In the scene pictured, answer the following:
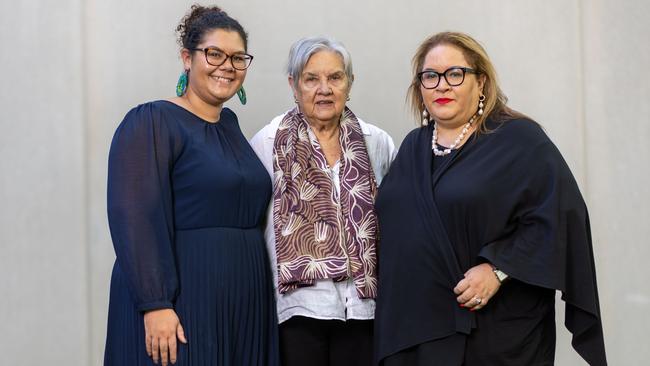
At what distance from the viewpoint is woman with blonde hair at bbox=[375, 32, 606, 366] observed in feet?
8.87

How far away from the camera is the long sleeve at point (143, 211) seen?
265 centimetres

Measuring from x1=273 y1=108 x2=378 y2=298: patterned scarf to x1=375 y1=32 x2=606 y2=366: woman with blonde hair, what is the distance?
0.15m

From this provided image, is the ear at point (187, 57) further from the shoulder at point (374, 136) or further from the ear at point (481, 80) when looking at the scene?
the ear at point (481, 80)

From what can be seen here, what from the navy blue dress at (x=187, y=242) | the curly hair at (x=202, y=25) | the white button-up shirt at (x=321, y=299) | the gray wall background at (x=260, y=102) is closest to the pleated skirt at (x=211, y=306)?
the navy blue dress at (x=187, y=242)

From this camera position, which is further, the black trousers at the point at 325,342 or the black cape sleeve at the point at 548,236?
the black trousers at the point at 325,342

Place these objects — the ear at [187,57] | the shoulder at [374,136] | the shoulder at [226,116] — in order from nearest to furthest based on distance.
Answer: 1. the ear at [187,57]
2. the shoulder at [226,116]
3. the shoulder at [374,136]

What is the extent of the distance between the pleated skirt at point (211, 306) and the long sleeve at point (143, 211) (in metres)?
0.07

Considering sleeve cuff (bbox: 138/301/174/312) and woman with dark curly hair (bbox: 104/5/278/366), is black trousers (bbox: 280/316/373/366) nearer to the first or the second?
woman with dark curly hair (bbox: 104/5/278/366)

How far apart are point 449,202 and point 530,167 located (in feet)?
0.92

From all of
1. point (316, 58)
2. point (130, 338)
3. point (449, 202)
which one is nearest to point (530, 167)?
point (449, 202)

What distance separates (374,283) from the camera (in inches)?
119

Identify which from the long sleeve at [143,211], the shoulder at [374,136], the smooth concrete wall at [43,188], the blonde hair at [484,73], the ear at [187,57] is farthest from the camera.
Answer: the smooth concrete wall at [43,188]

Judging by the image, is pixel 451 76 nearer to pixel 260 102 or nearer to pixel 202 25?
pixel 202 25

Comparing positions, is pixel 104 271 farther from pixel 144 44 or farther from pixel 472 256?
pixel 472 256
